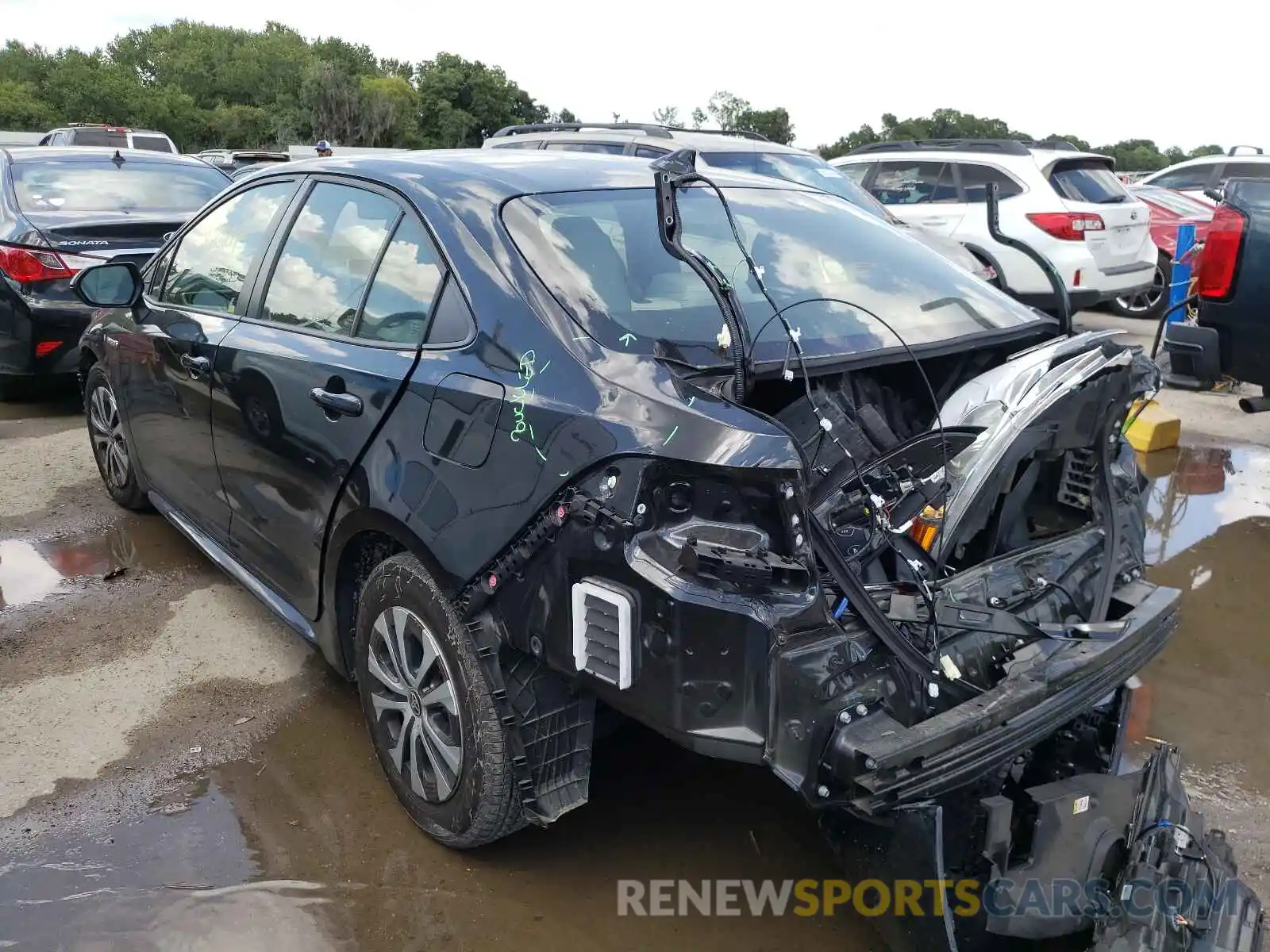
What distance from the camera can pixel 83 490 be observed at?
5.59m

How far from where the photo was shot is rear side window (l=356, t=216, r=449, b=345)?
2.70 m

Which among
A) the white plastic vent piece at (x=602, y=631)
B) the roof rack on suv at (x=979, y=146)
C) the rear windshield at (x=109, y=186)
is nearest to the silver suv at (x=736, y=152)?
the roof rack on suv at (x=979, y=146)

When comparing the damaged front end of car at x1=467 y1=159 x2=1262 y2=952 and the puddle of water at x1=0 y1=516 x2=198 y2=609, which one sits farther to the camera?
the puddle of water at x1=0 y1=516 x2=198 y2=609

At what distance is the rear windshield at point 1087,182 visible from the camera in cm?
966

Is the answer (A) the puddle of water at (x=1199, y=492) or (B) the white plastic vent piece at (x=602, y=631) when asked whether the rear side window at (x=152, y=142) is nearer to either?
(A) the puddle of water at (x=1199, y=492)

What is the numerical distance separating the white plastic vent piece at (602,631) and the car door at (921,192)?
28.4 ft

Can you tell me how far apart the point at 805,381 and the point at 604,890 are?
4.63 feet

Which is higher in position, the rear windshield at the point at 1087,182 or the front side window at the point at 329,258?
the rear windshield at the point at 1087,182

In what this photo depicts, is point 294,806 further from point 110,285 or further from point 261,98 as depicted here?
point 261,98

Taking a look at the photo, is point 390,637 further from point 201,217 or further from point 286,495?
point 201,217

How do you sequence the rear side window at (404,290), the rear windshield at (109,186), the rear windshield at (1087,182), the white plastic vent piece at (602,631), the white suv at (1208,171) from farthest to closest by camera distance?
1. the white suv at (1208,171)
2. the rear windshield at (1087,182)
3. the rear windshield at (109,186)
4. the rear side window at (404,290)
5. the white plastic vent piece at (602,631)

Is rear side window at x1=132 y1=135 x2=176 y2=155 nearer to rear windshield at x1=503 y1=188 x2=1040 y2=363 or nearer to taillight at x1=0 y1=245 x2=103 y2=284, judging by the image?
taillight at x1=0 y1=245 x2=103 y2=284

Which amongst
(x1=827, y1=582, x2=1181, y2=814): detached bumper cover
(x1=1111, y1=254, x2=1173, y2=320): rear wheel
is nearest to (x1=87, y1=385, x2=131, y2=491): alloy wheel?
(x1=827, y1=582, x2=1181, y2=814): detached bumper cover

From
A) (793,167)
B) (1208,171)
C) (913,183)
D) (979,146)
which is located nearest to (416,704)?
(793,167)
